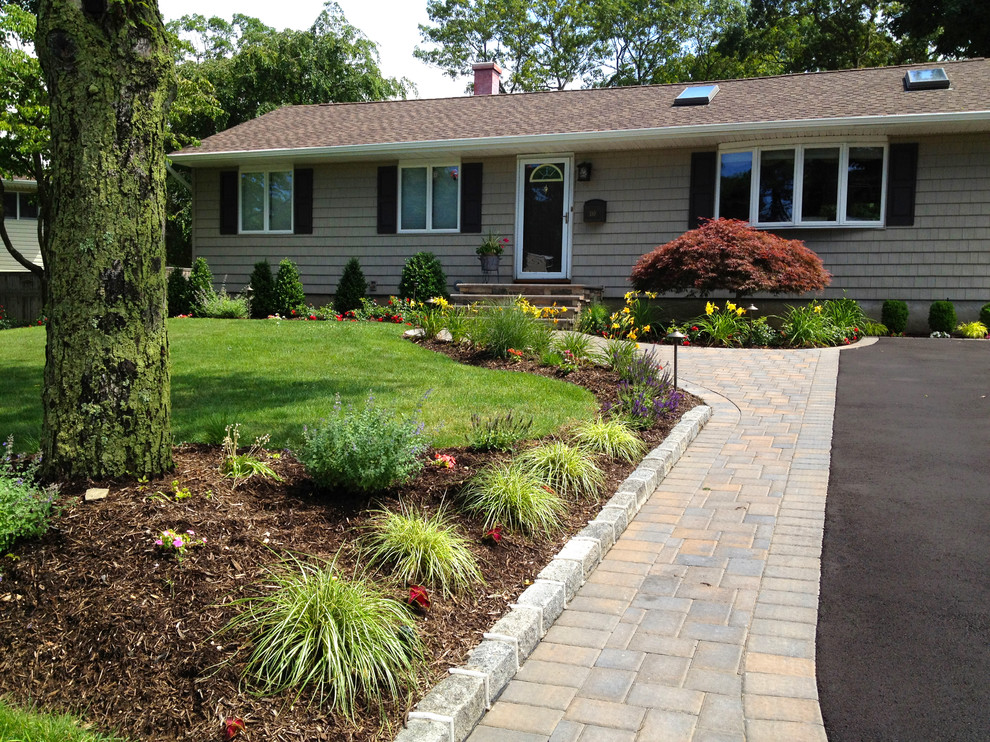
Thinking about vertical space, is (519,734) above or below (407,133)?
below

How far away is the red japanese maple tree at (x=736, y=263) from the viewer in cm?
1196

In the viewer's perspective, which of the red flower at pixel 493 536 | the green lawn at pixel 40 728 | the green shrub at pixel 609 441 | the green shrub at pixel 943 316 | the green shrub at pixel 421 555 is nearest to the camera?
the green lawn at pixel 40 728

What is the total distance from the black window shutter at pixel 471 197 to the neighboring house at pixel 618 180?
1.5 inches

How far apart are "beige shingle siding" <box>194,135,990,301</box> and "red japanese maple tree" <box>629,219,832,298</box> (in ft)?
5.21

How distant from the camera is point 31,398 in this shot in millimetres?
6844

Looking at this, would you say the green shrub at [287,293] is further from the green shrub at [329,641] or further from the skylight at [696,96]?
the green shrub at [329,641]

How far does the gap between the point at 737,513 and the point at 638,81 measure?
32.5 m

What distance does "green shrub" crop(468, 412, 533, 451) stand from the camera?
5.32m

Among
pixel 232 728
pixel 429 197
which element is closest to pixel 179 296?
pixel 429 197

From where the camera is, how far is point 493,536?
157 inches

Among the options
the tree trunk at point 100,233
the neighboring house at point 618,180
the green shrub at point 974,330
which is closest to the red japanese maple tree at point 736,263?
the neighboring house at point 618,180

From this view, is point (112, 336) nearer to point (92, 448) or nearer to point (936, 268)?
point (92, 448)

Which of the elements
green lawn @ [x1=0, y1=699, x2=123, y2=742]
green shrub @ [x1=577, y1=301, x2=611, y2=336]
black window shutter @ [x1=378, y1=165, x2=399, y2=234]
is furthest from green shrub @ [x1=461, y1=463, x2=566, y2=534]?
black window shutter @ [x1=378, y1=165, x2=399, y2=234]

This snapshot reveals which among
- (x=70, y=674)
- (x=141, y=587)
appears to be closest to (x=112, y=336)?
(x=141, y=587)
